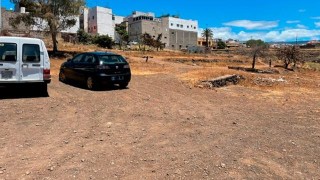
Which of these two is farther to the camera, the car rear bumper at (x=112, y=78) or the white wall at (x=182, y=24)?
the white wall at (x=182, y=24)

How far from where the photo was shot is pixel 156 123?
320 inches

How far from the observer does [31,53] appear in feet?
34.2

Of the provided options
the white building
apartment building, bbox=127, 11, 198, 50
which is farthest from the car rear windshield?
apartment building, bbox=127, 11, 198, 50

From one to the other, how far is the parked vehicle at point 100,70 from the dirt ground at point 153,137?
98 cm

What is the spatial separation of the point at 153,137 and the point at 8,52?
606 centimetres

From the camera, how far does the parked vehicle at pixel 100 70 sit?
42.7 feet

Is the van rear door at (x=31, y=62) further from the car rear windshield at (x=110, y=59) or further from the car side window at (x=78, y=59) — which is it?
the car side window at (x=78, y=59)

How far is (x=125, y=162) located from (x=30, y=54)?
6658 mm

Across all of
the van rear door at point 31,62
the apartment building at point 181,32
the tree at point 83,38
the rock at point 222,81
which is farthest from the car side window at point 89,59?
the apartment building at point 181,32

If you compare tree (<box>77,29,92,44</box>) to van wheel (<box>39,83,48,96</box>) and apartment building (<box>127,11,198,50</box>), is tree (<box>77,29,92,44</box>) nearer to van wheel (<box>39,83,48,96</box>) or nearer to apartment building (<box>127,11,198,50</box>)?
apartment building (<box>127,11,198,50</box>)

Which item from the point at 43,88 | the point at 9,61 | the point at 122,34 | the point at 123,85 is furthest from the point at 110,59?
the point at 122,34

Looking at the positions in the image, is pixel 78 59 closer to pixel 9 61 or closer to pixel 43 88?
pixel 43 88

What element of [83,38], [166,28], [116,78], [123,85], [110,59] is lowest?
[123,85]

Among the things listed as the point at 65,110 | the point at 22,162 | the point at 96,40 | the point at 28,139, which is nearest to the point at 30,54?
the point at 65,110
